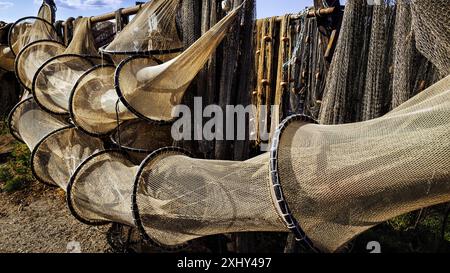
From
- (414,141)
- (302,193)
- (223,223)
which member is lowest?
(223,223)

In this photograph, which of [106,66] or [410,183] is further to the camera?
[106,66]

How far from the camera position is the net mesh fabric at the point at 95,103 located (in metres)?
4.53

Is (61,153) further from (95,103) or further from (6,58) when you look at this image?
(6,58)

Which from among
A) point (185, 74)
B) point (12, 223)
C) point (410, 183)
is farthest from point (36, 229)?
point (410, 183)

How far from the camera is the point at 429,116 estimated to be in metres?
1.75

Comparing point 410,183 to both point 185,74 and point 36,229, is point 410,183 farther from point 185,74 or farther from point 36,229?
point 36,229

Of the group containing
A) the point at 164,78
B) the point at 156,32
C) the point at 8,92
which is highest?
the point at 156,32

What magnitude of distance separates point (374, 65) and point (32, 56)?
5789 millimetres

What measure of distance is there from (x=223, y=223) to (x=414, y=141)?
4.41 ft

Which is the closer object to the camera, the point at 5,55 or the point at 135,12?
the point at 135,12

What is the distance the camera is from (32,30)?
7922 millimetres

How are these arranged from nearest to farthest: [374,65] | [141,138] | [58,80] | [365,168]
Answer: [365,168] → [374,65] → [141,138] → [58,80]

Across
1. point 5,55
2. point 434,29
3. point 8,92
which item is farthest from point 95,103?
point 8,92

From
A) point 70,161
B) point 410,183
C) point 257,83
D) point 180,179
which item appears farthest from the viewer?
point 70,161
